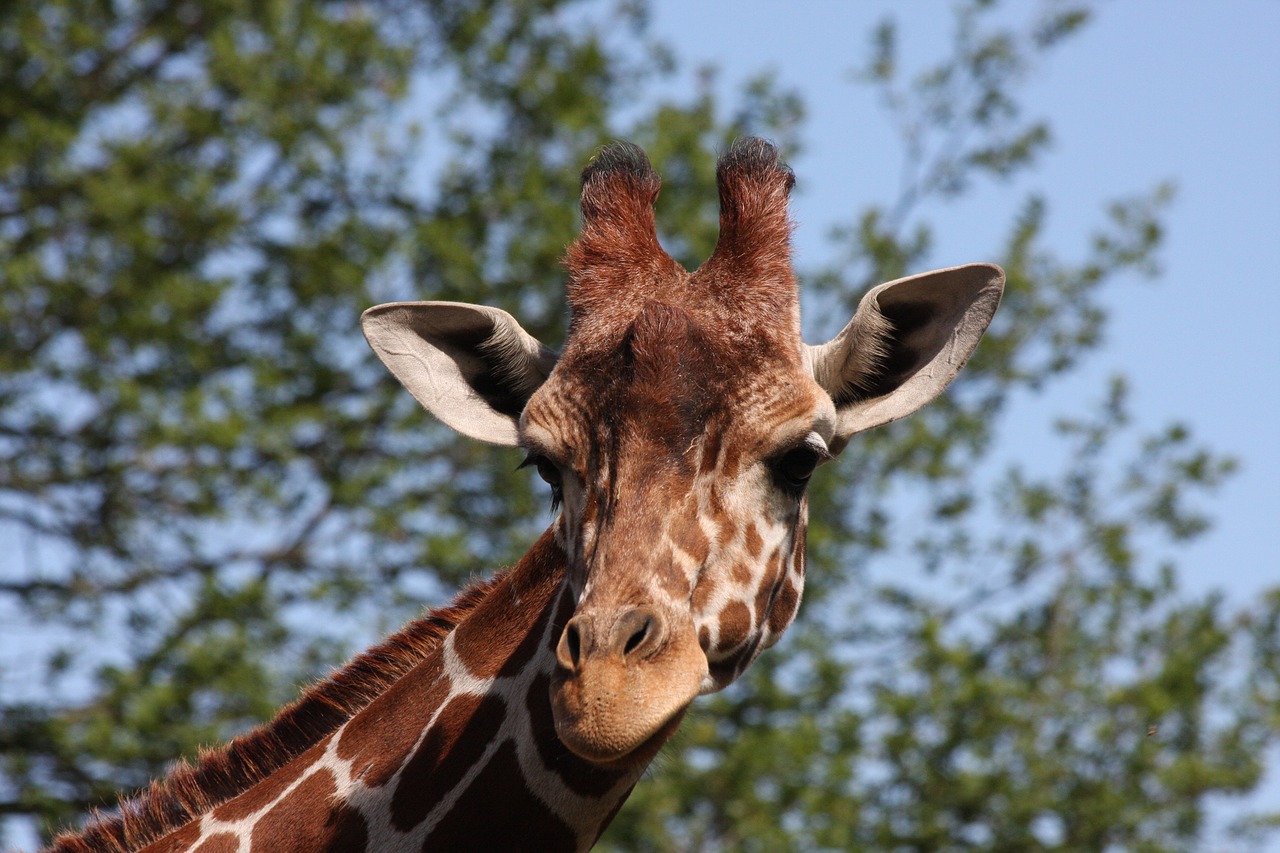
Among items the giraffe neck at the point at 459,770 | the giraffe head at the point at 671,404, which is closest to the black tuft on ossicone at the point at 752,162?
the giraffe head at the point at 671,404

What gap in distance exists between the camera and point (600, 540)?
146 inches

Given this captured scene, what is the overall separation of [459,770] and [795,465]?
1309mm

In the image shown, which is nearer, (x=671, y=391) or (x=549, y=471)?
(x=671, y=391)

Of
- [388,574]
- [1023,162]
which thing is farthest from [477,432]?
[1023,162]

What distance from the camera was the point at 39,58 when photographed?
557 inches

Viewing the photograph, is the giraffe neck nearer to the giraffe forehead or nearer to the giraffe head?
the giraffe head

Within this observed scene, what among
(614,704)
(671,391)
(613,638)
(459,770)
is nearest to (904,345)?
(671,391)

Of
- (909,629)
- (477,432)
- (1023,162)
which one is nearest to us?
(477,432)

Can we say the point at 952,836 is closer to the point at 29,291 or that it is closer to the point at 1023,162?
the point at 1023,162

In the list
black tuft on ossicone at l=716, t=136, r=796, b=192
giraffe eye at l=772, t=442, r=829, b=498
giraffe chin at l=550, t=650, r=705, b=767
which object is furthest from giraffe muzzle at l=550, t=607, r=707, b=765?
black tuft on ossicone at l=716, t=136, r=796, b=192

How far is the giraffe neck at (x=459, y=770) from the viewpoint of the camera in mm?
4000

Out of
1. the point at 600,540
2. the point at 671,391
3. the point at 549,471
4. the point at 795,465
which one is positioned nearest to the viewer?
the point at 600,540

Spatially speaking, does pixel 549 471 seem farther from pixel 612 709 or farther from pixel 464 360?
pixel 612 709

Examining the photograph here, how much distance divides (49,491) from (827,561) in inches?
332
